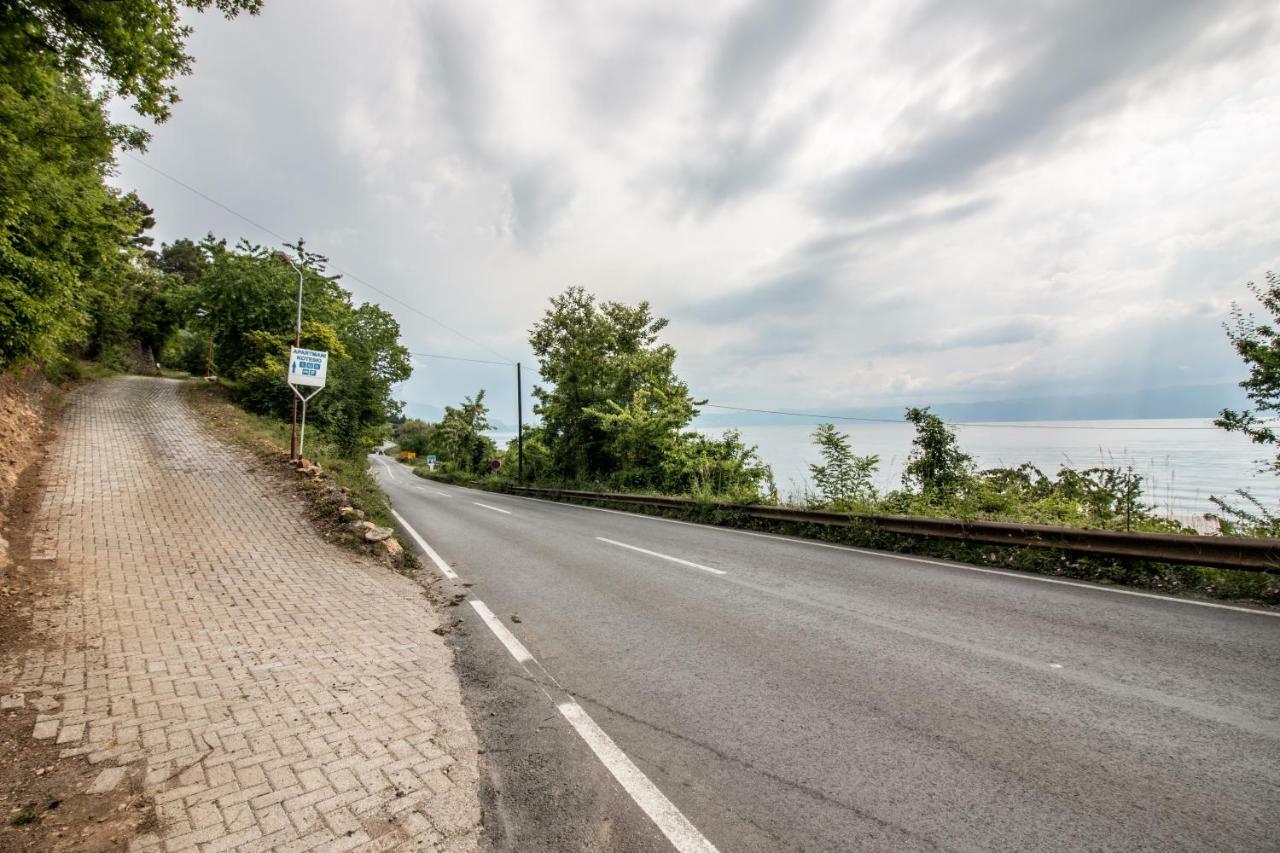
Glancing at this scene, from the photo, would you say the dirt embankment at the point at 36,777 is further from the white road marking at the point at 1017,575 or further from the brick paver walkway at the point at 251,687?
the white road marking at the point at 1017,575

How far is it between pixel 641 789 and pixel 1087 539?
24.0 feet

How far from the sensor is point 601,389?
25.3 m

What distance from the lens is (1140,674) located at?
371 cm

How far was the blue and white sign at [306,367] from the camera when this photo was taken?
13.2 m

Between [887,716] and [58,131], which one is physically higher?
[58,131]

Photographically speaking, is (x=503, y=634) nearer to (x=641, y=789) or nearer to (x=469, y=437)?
(x=641, y=789)

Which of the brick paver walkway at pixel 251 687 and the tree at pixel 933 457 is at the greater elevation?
the tree at pixel 933 457

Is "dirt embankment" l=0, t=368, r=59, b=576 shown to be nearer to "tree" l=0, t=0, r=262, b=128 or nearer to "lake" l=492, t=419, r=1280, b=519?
"tree" l=0, t=0, r=262, b=128

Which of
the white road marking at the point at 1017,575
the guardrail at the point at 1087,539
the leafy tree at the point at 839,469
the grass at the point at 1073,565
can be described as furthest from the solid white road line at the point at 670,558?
the leafy tree at the point at 839,469

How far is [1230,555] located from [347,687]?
29.5ft

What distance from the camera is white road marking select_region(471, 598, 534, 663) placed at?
4.52m

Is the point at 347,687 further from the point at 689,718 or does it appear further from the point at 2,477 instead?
the point at 2,477

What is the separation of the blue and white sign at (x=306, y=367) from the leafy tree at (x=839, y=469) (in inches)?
509

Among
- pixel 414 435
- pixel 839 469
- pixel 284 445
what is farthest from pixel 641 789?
pixel 414 435
